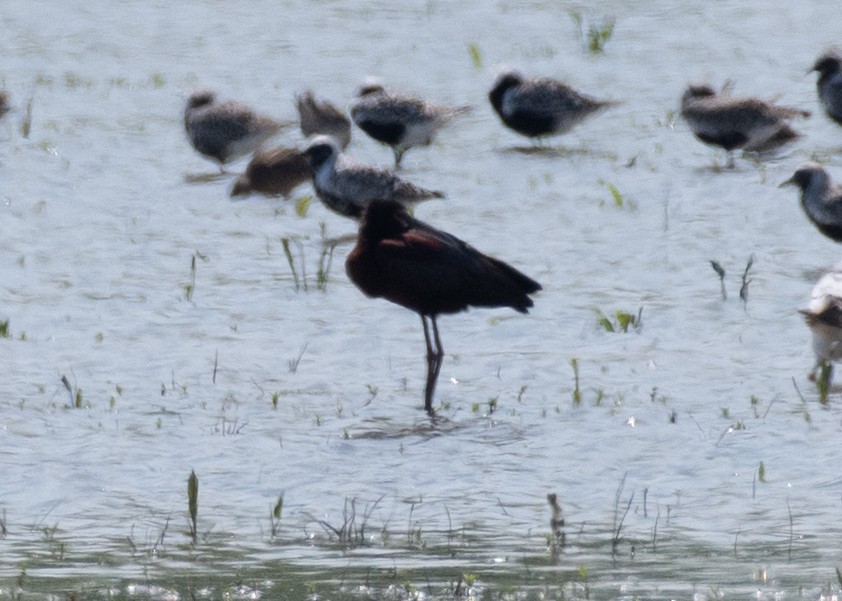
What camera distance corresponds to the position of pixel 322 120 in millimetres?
15977

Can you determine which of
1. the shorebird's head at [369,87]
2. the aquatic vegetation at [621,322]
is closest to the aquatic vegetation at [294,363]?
the aquatic vegetation at [621,322]

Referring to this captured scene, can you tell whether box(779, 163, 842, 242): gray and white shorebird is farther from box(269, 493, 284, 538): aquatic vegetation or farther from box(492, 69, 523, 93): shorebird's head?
box(269, 493, 284, 538): aquatic vegetation

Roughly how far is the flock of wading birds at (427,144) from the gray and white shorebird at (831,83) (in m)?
0.01

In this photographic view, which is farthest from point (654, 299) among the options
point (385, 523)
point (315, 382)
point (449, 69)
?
point (449, 69)

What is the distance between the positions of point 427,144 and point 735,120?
2.61 m

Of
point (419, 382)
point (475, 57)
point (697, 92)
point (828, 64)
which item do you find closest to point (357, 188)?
point (419, 382)

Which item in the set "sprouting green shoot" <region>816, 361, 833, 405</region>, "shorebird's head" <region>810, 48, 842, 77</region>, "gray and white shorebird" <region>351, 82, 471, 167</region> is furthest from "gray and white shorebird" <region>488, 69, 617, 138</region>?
"sprouting green shoot" <region>816, 361, 833, 405</region>

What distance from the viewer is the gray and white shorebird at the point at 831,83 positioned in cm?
1634

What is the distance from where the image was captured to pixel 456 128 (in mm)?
17438

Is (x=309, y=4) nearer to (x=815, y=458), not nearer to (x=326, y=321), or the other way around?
(x=326, y=321)

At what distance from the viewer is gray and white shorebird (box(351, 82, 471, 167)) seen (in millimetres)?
15375

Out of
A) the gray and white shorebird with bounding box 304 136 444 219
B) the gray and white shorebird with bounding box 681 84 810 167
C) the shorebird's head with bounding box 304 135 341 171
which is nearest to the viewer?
the gray and white shorebird with bounding box 304 136 444 219

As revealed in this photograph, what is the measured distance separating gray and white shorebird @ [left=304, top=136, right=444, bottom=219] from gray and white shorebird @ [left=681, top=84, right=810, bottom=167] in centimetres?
330

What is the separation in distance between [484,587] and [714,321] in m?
→ 4.57
